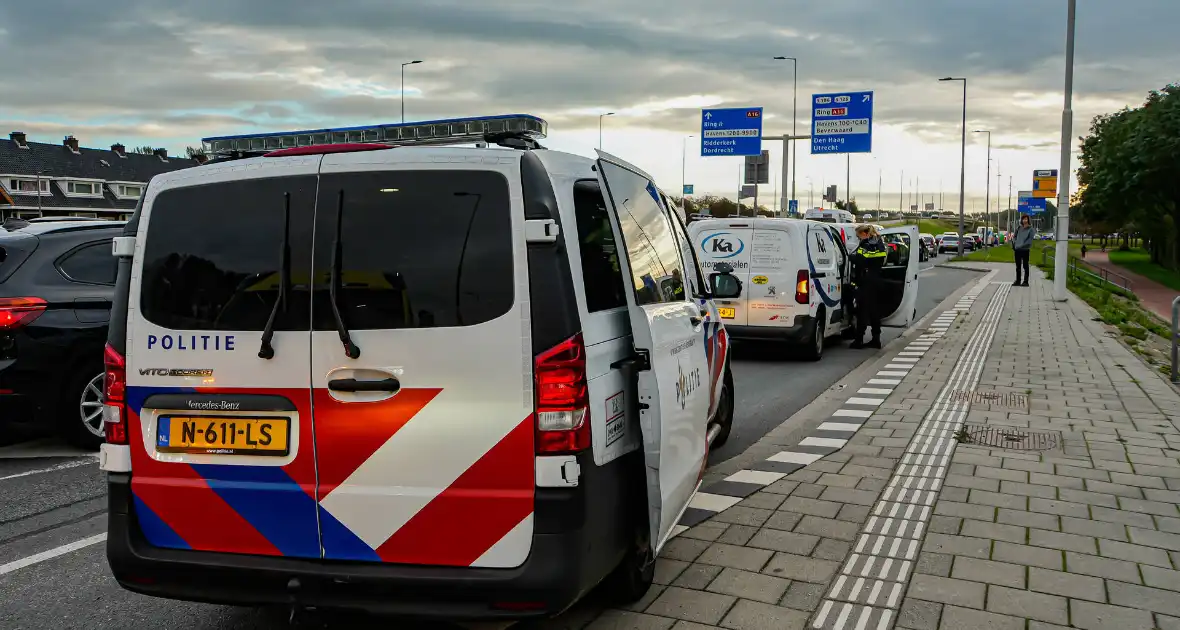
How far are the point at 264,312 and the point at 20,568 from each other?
242 cm

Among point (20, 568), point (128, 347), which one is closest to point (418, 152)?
point (128, 347)

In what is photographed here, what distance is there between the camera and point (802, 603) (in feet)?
13.4

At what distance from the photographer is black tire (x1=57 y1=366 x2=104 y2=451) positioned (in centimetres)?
688

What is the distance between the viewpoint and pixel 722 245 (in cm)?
1214

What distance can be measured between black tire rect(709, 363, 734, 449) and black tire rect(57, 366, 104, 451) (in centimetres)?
450

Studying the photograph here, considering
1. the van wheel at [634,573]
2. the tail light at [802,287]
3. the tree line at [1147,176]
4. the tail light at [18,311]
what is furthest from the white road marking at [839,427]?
the tree line at [1147,176]

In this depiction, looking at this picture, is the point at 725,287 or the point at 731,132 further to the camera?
the point at 731,132

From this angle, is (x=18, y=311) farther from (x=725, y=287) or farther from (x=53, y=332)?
(x=725, y=287)

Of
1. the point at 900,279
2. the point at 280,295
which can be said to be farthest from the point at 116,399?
the point at 900,279

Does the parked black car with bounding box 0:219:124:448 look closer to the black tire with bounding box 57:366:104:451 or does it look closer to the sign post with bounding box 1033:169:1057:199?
the black tire with bounding box 57:366:104:451

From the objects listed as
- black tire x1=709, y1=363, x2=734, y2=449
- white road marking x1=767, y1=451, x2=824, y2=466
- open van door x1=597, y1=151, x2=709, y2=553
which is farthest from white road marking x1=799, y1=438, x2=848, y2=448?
open van door x1=597, y1=151, x2=709, y2=553

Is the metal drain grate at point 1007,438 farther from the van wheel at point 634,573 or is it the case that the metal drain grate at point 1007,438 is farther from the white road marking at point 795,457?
the van wheel at point 634,573

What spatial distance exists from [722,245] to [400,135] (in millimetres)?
8490

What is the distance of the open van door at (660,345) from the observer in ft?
11.7
